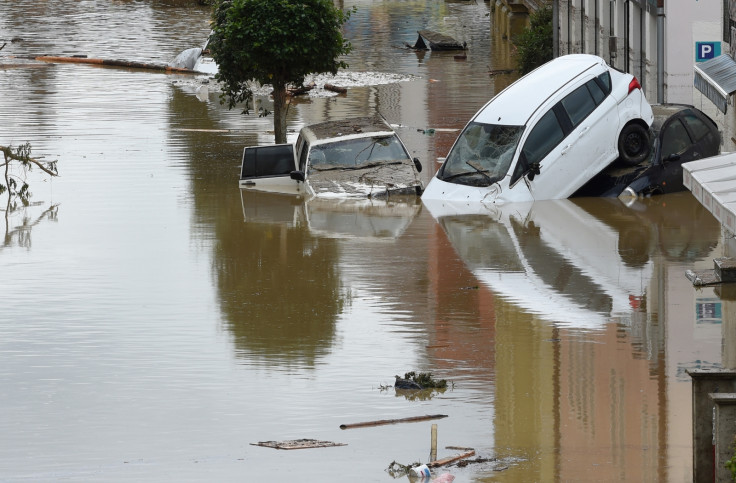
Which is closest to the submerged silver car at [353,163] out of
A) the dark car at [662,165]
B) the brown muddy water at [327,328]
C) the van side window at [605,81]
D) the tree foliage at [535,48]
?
the brown muddy water at [327,328]

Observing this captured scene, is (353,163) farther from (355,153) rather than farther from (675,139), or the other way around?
(675,139)

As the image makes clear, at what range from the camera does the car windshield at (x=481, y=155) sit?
875 inches

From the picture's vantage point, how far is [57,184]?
84.1 ft

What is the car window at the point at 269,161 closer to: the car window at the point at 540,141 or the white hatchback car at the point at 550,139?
the white hatchback car at the point at 550,139

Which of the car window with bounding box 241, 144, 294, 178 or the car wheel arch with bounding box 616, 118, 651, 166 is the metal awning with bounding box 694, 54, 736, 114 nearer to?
the car wheel arch with bounding box 616, 118, 651, 166

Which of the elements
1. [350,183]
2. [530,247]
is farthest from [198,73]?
[530,247]

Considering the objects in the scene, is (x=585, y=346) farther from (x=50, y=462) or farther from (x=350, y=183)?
(x=350, y=183)

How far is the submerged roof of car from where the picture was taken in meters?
22.4

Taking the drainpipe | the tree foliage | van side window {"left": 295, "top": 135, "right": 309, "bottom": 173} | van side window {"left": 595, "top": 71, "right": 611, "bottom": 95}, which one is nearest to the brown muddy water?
van side window {"left": 295, "top": 135, "right": 309, "bottom": 173}

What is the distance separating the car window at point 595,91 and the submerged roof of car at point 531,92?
25cm

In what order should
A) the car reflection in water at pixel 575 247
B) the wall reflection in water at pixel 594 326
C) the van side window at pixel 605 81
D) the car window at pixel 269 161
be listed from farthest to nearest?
1. the car window at pixel 269 161
2. the van side window at pixel 605 81
3. the car reflection in water at pixel 575 247
4. the wall reflection in water at pixel 594 326

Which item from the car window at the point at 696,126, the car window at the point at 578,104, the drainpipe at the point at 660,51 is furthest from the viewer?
the drainpipe at the point at 660,51

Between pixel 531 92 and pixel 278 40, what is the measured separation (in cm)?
552

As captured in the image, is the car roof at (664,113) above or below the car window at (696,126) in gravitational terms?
above
